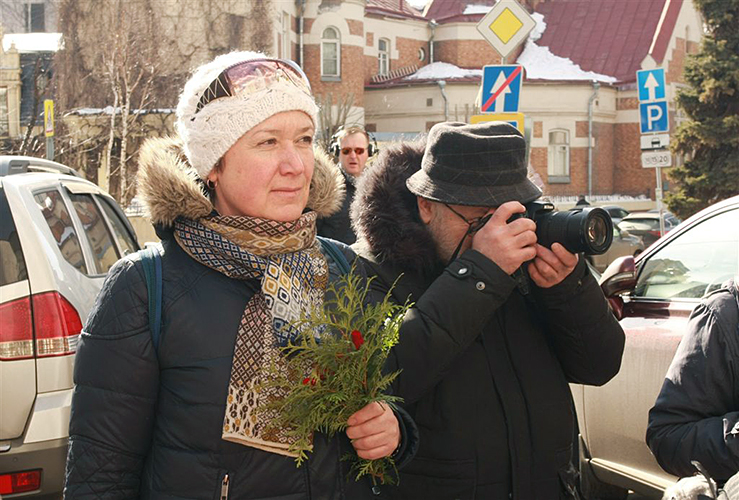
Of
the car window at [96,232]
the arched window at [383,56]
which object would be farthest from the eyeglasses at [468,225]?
the arched window at [383,56]

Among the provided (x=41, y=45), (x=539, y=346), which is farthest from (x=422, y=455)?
(x=41, y=45)

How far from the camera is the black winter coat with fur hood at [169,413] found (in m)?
2.26

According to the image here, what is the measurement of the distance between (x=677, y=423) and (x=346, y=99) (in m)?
39.9

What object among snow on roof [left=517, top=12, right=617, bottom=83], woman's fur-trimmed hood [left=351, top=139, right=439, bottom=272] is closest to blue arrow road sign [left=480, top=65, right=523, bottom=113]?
woman's fur-trimmed hood [left=351, top=139, right=439, bottom=272]

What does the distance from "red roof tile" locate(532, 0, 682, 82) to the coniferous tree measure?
19.0 meters

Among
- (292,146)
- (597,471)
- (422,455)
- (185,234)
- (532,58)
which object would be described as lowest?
(597,471)

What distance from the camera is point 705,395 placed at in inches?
108

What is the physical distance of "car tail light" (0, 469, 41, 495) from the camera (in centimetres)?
437

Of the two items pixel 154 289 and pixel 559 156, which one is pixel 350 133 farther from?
pixel 559 156

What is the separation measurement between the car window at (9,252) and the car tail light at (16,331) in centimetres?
13

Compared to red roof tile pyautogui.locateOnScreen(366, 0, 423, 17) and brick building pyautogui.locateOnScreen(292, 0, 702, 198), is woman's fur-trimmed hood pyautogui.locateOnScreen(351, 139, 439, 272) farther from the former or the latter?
red roof tile pyautogui.locateOnScreen(366, 0, 423, 17)

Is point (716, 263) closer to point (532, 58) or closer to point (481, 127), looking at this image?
point (481, 127)

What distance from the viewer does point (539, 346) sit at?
2.82m

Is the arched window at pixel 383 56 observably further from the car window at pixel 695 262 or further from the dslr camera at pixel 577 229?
the dslr camera at pixel 577 229
